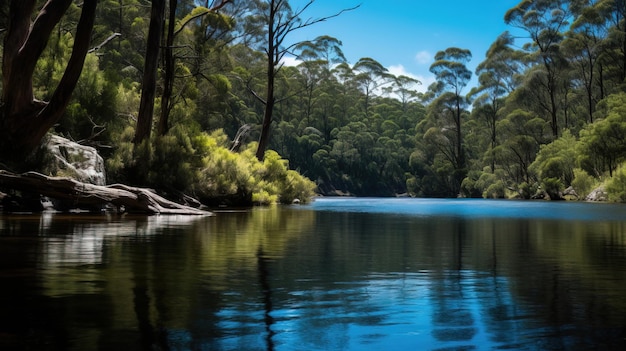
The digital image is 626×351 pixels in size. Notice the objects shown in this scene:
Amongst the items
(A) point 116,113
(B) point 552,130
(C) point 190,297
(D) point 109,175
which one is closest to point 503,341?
(C) point 190,297

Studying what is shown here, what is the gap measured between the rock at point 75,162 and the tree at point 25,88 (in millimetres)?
664

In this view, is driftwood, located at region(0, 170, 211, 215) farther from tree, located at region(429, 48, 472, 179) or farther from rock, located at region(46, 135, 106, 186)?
tree, located at region(429, 48, 472, 179)

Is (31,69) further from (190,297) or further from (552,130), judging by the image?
(552,130)

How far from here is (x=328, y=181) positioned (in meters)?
79.8

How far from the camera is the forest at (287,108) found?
18641mm

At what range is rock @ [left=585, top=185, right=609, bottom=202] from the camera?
3750 centimetres

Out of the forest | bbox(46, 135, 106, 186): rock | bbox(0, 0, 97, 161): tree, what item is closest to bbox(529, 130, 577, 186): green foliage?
the forest

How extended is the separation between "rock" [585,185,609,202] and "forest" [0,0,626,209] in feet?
1.42

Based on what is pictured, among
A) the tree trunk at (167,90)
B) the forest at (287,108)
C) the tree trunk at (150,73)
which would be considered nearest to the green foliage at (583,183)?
the forest at (287,108)

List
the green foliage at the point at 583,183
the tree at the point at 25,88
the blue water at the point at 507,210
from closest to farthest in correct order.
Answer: the tree at the point at 25,88
the blue water at the point at 507,210
the green foliage at the point at 583,183

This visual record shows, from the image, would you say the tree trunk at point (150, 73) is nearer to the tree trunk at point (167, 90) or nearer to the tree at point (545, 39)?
the tree trunk at point (167, 90)

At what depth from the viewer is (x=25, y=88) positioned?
15.2m

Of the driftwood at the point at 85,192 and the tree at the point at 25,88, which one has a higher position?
the tree at the point at 25,88

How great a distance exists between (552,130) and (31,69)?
49296mm
